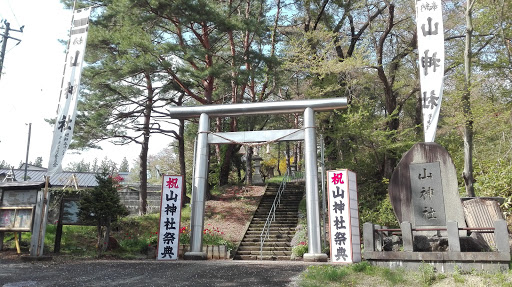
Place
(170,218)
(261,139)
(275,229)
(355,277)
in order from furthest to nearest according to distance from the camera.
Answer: (275,229) → (261,139) → (170,218) → (355,277)

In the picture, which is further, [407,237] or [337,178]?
[337,178]

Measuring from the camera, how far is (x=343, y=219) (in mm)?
10484

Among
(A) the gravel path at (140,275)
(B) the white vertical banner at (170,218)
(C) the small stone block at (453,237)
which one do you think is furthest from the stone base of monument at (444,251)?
(B) the white vertical banner at (170,218)

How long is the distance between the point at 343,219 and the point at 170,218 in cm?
509

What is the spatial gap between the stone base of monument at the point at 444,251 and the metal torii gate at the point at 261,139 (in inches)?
92.4

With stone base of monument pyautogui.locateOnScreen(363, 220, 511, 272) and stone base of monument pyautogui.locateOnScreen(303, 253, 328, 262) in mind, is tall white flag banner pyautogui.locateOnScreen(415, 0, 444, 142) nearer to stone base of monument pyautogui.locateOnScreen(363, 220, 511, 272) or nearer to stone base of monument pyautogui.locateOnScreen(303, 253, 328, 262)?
stone base of monument pyautogui.locateOnScreen(363, 220, 511, 272)

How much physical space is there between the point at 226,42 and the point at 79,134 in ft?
27.2

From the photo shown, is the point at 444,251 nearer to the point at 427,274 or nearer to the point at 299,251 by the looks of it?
the point at 427,274

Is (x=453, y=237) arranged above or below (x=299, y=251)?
above

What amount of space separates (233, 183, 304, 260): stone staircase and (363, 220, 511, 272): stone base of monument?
508 cm

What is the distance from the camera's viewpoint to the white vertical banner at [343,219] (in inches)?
404

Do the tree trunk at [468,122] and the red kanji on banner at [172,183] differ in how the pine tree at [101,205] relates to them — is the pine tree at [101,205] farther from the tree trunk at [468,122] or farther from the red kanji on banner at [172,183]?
the tree trunk at [468,122]

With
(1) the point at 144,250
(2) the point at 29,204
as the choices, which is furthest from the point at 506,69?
(2) the point at 29,204

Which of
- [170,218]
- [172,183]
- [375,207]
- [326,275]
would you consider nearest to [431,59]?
[326,275]
